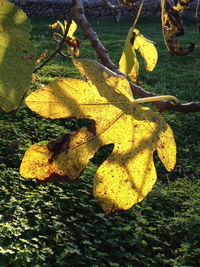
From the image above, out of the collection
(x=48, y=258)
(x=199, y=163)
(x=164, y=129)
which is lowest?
(x=199, y=163)

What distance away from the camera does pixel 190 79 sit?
20.4 ft

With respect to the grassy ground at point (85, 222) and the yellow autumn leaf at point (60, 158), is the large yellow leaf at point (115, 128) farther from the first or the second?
the grassy ground at point (85, 222)

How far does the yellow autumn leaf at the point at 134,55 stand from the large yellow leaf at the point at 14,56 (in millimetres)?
227

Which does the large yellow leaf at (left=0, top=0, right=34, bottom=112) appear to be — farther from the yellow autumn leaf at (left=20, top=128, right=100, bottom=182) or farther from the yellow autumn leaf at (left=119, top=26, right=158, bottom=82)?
the yellow autumn leaf at (left=119, top=26, right=158, bottom=82)

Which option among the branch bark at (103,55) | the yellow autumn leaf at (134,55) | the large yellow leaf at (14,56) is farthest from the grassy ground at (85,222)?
the large yellow leaf at (14,56)

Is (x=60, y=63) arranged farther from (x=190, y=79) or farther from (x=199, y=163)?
(x=199, y=163)

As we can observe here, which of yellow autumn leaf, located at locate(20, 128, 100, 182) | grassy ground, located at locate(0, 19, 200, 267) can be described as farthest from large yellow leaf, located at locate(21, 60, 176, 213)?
grassy ground, located at locate(0, 19, 200, 267)

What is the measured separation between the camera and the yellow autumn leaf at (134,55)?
0.47 metres

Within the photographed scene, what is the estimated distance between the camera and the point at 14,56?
243 mm

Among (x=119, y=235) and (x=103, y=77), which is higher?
(x=103, y=77)

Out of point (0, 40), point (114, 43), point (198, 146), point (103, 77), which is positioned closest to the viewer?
point (0, 40)

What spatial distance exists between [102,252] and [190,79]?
14.1ft

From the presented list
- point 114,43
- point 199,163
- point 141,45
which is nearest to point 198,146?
point 199,163

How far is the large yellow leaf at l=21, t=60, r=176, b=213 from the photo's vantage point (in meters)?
0.35
